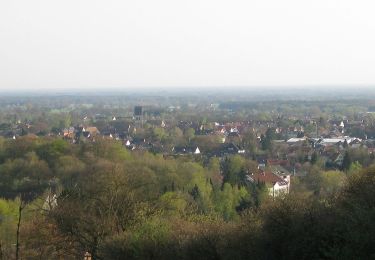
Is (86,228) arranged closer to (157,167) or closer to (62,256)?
(62,256)

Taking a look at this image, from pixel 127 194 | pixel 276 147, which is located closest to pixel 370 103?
pixel 276 147

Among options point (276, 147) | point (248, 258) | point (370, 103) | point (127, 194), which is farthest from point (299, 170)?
point (370, 103)

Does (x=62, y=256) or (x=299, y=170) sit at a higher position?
Result: (x=62, y=256)

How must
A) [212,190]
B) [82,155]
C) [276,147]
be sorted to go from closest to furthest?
[212,190] → [82,155] → [276,147]

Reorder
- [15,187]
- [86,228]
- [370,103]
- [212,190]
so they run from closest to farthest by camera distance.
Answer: [86,228] < [212,190] < [15,187] < [370,103]

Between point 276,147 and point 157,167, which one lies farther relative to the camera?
point 276,147

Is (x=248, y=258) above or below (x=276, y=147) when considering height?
above

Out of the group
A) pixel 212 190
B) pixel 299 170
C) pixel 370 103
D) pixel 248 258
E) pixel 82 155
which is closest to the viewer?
pixel 248 258

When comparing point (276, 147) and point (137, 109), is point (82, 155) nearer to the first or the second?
point (276, 147)

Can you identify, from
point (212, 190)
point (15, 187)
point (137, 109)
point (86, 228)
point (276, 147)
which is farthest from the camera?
point (137, 109)
